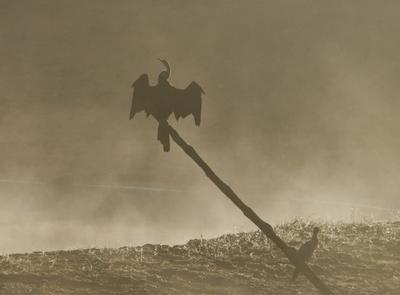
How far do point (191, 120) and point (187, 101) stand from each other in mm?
25967

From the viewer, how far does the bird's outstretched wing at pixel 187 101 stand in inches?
196

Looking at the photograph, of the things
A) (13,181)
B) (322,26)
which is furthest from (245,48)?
(13,181)

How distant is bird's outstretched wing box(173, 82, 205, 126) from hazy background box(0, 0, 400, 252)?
379 inches

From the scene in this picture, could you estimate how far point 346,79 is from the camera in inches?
1465

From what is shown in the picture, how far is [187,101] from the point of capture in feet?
16.5

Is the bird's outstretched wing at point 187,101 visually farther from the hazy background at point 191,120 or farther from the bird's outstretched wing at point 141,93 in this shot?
the hazy background at point 191,120

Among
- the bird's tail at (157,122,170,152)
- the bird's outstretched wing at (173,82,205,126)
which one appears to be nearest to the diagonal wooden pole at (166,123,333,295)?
the bird's tail at (157,122,170,152)

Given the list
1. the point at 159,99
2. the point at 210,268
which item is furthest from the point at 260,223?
the point at 210,268

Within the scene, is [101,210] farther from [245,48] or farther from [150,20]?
[150,20]

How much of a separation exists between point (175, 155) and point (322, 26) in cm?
1693

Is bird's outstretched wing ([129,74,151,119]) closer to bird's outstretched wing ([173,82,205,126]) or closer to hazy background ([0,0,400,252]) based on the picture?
bird's outstretched wing ([173,82,205,126])

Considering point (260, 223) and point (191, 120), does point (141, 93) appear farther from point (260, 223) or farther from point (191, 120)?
point (191, 120)

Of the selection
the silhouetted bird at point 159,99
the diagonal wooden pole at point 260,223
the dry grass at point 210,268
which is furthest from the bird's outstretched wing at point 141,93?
the dry grass at point 210,268

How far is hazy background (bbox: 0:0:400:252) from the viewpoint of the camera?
63.6 feet
